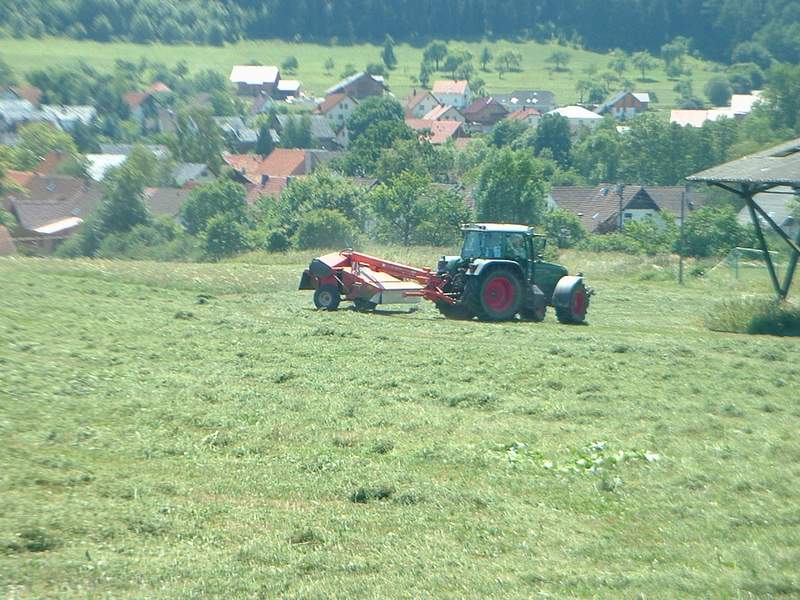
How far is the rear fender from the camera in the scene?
23.8 m

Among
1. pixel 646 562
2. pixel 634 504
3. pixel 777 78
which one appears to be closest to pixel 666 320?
pixel 634 504

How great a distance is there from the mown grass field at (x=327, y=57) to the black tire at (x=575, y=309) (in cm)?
10111

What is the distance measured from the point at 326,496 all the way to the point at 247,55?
138 metres

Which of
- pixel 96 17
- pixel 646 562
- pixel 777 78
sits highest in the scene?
pixel 96 17

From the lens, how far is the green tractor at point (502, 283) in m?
23.8

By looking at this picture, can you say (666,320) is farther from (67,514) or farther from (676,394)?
(67,514)

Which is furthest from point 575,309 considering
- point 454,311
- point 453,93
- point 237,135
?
point 453,93

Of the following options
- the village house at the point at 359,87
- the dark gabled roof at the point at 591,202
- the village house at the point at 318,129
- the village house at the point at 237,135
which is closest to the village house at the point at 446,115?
the village house at the point at 359,87

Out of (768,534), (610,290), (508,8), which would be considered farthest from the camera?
(508,8)

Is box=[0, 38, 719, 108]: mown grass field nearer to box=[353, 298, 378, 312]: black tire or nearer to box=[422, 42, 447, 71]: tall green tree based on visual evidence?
box=[422, 42, 447, 71]: tall green tree

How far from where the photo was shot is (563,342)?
20312 mm

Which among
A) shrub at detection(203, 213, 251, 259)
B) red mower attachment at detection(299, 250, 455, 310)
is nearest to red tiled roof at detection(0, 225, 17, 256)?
shrub at detection(203, 213, 251, 259)

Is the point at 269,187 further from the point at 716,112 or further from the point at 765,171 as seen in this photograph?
the point at 765,171

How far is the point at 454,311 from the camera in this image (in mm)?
24188
